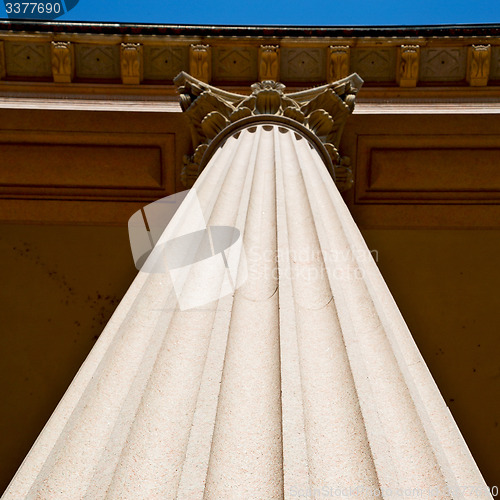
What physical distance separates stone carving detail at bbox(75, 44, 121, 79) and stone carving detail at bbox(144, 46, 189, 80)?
645mm

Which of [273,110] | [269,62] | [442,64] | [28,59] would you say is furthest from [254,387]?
[28,59]

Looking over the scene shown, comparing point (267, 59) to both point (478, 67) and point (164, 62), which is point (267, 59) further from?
point (478, 67)

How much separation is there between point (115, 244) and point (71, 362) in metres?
2.49

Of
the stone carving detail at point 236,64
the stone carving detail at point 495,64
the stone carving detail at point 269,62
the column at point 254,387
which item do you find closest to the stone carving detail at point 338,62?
the stone carving detail at point 269,62

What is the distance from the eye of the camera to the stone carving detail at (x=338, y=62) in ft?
43.2

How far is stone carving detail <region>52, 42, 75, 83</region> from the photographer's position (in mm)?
13461

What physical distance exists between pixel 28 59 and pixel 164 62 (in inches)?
115

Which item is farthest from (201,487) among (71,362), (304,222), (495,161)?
(495,161)

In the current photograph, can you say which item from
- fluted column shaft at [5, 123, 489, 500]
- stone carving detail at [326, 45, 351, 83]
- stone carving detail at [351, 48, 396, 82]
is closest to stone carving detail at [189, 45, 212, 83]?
stone carving detail at [326, 45, 351, 83]

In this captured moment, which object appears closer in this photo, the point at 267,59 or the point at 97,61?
the point at 267,59

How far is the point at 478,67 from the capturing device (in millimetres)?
13242

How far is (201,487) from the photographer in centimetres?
308

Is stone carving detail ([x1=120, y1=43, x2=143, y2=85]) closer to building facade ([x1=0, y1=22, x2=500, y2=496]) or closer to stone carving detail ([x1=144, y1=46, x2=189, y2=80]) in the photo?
building facade ([x1=0, y1=22, x2=500, y2=496])

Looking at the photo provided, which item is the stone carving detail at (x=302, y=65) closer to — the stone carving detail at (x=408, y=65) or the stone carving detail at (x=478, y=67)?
the stone carving detail at (x=408, y=65)
